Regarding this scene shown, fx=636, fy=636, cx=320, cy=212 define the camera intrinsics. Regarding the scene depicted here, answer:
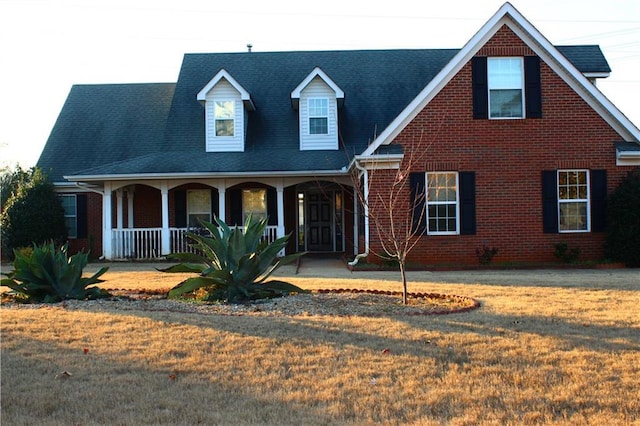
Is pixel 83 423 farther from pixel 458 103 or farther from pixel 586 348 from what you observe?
pixel 458 103

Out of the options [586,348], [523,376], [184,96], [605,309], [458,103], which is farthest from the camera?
[184,96]

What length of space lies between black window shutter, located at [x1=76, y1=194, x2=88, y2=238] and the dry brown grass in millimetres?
14048

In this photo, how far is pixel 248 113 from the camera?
2241 centimetres

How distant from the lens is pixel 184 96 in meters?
23.3

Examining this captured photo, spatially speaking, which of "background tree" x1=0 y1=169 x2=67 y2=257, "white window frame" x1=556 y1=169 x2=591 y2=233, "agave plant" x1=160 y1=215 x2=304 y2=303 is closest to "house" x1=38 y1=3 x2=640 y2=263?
"white window frame" x1=556 y1=169 x2=591 y2=233

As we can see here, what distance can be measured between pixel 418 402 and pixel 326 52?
21633 mm

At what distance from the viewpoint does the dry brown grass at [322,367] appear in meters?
4.74

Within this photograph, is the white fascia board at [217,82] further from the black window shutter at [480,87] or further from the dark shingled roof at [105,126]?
the black window shutter at [480,87]

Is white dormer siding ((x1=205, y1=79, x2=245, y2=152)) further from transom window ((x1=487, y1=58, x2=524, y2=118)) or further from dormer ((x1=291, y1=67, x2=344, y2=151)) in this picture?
transom window ((x1=487, y1=58, x2=524, y2=118))

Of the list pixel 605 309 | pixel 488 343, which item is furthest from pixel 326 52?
pixel 488 343

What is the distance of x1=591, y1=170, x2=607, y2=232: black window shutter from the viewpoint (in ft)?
54.0

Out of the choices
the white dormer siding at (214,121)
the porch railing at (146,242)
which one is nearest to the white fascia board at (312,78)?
the white dormer siding at (214,121)

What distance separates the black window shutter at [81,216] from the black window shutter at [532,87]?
48.9 ft

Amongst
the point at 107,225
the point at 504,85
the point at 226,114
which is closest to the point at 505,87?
the point at 504,85
